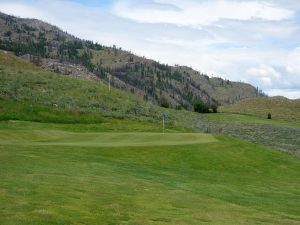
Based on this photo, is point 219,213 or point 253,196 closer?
point 219,213

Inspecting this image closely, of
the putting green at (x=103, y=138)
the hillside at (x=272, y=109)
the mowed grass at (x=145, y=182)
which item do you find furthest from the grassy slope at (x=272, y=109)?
the mowed grass at (x=145, y=182)

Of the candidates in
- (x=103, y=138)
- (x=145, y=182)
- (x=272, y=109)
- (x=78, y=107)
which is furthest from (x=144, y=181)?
(x=272, y=109)

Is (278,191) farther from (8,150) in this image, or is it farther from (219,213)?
(8,150)

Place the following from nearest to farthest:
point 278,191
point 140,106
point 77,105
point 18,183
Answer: point 18,183
point 278,191
point 77,105
point 140,106

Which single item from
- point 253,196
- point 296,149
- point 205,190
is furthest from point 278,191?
point 296,149

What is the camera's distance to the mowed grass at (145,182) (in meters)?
15.4

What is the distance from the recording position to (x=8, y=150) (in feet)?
90.6

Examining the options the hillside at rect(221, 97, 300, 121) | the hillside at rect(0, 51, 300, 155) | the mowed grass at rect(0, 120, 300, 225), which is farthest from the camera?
the hillside at rect(221, 97, 300, 121)

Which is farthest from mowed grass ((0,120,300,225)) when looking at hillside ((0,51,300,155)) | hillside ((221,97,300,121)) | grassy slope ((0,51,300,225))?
hillside ((221,97,300,121))

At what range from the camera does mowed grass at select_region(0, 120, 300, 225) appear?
607 inches

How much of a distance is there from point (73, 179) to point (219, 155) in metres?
17.1

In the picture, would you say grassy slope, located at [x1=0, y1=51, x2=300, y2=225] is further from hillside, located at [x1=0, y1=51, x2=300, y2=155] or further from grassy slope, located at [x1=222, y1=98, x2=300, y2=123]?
grassy slope, located at [x1=222, y1=98, x2=300, y2=123]

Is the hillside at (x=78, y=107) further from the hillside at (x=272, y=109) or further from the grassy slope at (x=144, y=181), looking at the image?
the hillside at (x=272, y=109)

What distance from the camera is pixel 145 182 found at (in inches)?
920
